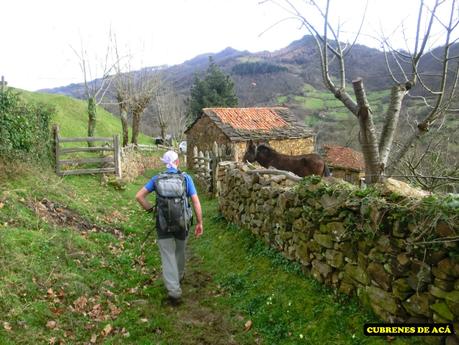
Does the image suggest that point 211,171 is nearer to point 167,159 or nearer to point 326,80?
point 167,159

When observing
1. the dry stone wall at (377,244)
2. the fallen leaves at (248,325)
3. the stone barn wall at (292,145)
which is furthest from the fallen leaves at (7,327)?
the stone barn wall at (292,145)

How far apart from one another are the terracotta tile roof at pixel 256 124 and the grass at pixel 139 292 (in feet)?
42.1

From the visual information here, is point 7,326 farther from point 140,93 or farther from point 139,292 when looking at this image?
point 140,93

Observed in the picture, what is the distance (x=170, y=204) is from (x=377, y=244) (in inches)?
117

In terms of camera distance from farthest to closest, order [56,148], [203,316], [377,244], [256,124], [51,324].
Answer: [256,124], [56,148], [203,316], [51,324], [377,244]

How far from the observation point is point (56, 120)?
2786cm

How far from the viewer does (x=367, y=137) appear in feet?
16.7

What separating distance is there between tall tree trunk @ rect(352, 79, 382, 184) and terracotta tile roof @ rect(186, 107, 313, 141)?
15192 millimetres

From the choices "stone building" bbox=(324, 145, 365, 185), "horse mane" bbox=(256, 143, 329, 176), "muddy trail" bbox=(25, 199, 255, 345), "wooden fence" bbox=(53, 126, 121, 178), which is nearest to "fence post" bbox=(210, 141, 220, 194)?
"horse mane" bbox=(256, 143, 329, 176)

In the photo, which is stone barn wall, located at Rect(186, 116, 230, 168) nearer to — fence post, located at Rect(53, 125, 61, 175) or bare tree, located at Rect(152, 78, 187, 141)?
fence post, located at Rect(53, 125, 61, 175)

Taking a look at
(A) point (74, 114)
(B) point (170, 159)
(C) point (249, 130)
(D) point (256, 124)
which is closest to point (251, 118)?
(D) point (256, 124)

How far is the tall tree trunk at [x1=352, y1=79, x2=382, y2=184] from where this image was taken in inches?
198

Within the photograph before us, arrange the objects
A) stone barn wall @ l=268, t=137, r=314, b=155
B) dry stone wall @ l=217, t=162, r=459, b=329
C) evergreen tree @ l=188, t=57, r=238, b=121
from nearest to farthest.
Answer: dry stone wall @ l=217, t=162, r=459, b=329 < stone barn wall @ l=268, t=137, r=314, b=155 < evergreen tree @ l=188, t=57, r=238, b=121

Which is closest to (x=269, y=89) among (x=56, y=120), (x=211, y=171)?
(x=56, y=120)
